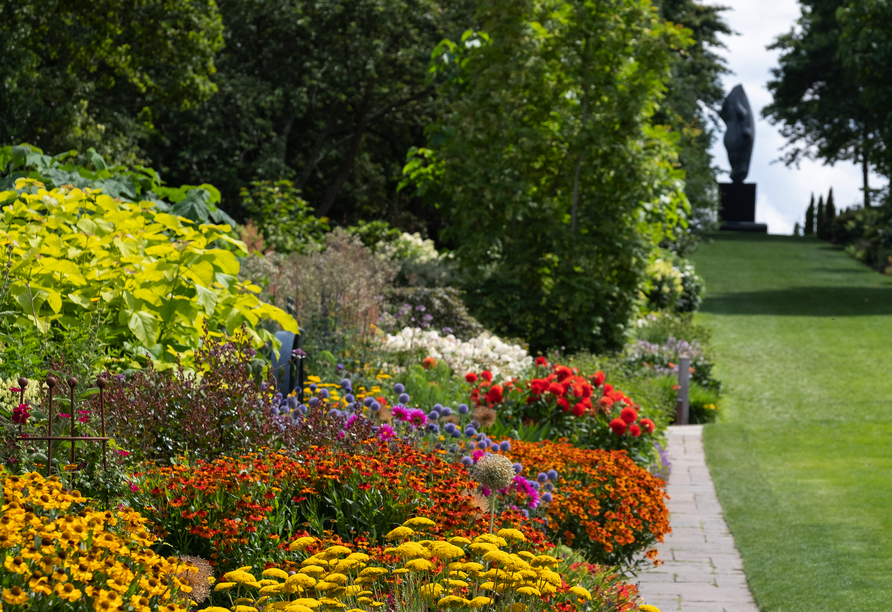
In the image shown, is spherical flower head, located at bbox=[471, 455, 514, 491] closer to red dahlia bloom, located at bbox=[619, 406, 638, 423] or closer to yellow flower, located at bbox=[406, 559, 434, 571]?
yellow flower, located at bbox=[406, 559, 434, 571]

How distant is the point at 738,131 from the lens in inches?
1444

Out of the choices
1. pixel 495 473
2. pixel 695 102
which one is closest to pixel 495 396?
pixel 495 473

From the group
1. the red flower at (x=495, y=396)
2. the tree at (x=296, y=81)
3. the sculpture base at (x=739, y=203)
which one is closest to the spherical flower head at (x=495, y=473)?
the red flower at (x=495, y=396)

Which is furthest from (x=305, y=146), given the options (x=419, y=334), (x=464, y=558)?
(x=464, y=558)

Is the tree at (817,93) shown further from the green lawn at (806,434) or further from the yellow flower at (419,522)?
the yellow flower at (419,522)

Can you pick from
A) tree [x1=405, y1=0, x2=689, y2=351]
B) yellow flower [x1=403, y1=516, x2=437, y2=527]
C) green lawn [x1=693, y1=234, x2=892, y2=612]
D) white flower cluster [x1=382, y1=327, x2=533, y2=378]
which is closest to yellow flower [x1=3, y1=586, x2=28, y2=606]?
yellow flower [x1=403, y1=516, x2=437, y2=527]

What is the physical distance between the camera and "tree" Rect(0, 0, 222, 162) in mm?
10641

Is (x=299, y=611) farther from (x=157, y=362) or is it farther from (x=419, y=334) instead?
(x=419, y=334)

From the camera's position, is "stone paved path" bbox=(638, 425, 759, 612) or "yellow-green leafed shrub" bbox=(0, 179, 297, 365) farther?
"stone paved path" bbox=(638, 425, 759, 612)

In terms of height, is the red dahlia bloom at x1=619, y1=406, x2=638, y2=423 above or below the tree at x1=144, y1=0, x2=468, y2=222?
below

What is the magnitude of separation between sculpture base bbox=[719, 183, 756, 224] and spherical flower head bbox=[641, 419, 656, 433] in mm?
34023

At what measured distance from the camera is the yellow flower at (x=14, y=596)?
1.68m

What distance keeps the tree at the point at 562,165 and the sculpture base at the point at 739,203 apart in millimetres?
28994

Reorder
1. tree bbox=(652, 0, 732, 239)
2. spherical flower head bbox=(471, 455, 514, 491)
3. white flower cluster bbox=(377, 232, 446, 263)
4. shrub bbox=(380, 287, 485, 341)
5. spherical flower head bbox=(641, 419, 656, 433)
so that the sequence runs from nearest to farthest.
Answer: spherical flower head bbox=(471, 455, 514, 491)
spherical flower head bbox=(641, 419, 656, 433)
shrub bbox=(380, 287, 485, 341)
white flower cluster bbox=(377, 232, 446, 263)
tree bbox=(652, 0, 732, 239)
